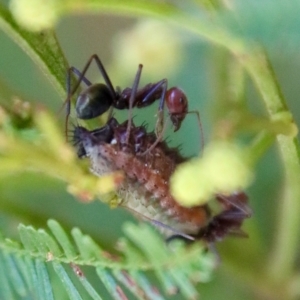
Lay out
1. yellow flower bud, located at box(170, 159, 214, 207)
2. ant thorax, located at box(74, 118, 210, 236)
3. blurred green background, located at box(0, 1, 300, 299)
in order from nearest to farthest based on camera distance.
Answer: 1. yellow flower bud, located at box(170, 159, 214, 207)
2. ant thorax, located at box(74, 118, 210, 236)
3. blurred green background, located at box(0, 1, 300, 299)

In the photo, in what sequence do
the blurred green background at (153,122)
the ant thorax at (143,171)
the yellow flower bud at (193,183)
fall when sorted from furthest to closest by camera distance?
1. the blurred green background at (153,122)
2. the ant thorax at (143,171)
3. the yellow flower bud at (193,183)

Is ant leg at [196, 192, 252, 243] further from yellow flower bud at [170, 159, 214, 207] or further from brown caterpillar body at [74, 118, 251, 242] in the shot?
yellow flower bud at [170, 159, 214, 207]

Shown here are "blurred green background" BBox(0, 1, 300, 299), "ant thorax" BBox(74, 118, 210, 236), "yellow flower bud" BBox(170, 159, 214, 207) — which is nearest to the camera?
"yellow flower bud" BBox(170, 159, 214, 207)

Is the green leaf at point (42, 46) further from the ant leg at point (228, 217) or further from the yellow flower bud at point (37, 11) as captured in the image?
the ant leg at point (228, 217)

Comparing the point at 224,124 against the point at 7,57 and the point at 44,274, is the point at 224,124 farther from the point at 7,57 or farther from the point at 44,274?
the point at 7,57

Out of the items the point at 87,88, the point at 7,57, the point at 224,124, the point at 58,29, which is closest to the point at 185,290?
the point at 224,124

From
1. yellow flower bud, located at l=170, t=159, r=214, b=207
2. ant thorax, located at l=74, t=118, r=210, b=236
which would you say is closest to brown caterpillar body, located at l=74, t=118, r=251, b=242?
ant thorax, located at l=74, t=118, r=210, b=236

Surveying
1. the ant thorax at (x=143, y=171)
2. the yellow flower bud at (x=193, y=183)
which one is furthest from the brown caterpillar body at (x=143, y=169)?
the yellow flower bud at (x=193, y=183)
